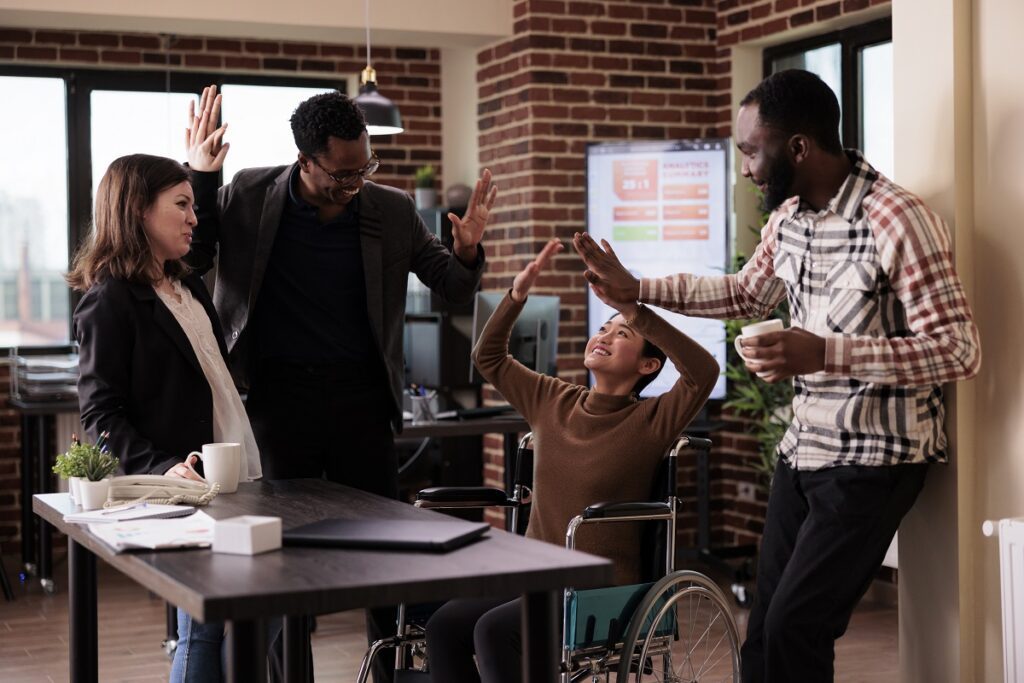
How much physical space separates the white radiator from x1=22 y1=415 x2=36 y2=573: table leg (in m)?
4.50

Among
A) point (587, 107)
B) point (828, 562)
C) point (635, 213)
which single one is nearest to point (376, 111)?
point (587, 107)

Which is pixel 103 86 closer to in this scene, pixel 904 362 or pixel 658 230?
pixel 658 230

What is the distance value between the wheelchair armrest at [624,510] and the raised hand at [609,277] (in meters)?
0.45

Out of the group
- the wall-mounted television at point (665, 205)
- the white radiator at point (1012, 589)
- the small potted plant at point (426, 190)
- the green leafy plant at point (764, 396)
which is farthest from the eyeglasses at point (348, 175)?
the small potted plant at point (426, 190)

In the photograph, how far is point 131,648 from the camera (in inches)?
188

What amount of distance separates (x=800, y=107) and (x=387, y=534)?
3.93 ft

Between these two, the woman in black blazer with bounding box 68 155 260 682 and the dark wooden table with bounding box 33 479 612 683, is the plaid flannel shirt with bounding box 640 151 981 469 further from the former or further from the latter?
the woman in black blazer with bounding box 68 155 260 682

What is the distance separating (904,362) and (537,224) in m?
3.62

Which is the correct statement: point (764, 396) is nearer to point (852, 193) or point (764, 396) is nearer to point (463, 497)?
point (463, 497)

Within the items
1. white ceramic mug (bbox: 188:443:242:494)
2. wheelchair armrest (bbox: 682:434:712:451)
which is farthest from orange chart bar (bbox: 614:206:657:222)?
white ceramic mug (bbox: 188:443:242:494)

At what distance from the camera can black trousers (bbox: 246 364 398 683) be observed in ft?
10.6

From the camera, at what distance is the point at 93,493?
8.47ft

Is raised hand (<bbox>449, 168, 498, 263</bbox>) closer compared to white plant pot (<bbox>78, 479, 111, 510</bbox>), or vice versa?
white plant pot (<bbox>78, 479, 111, 510</bbox>)

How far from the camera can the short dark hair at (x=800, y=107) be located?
2623mm
